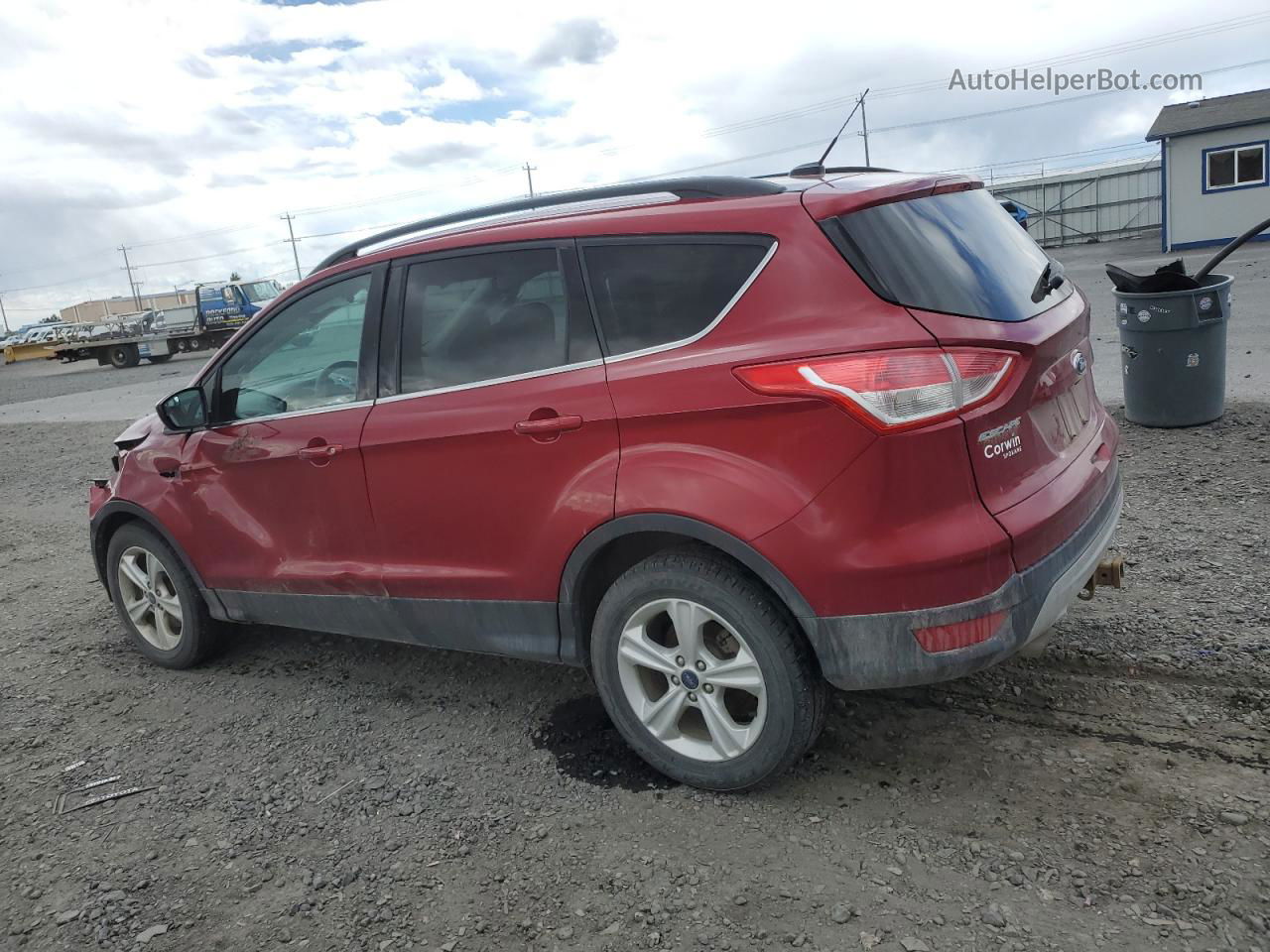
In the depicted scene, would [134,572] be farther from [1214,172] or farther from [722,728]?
[1214,172]

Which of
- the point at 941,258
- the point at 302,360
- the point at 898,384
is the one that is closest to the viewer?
the point at 898,384

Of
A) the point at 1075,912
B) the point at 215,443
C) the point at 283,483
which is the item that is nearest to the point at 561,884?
the point at 1075,912

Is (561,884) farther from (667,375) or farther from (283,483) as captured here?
(283,483)

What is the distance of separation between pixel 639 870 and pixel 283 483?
2147mm

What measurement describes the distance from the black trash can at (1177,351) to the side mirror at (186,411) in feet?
19.6

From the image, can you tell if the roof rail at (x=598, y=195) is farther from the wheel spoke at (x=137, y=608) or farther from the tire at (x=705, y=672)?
the wheel spoke at (x=137, y=608)

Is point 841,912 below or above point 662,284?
below

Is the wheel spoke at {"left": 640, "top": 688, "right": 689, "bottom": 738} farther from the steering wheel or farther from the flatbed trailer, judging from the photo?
the flatbed trailer

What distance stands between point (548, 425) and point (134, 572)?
275 centimetres

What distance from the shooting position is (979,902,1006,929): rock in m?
2.54

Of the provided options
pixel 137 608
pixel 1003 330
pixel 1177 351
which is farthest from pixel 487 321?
pixel 1177 351

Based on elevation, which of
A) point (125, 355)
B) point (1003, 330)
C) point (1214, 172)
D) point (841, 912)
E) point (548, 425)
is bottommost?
point (841, 912)

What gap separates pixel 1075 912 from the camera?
2545 millimetres

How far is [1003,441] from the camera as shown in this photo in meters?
2.83
